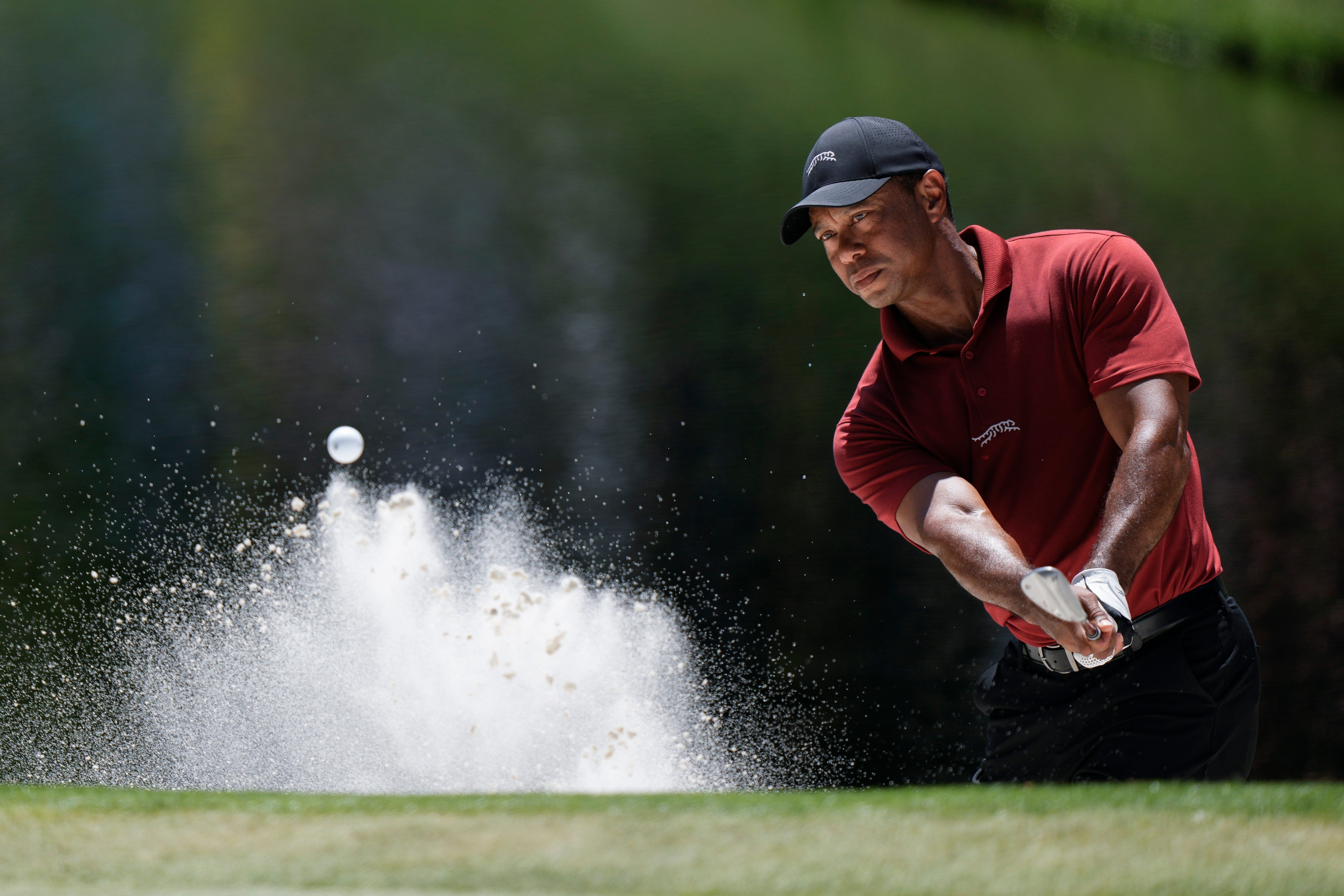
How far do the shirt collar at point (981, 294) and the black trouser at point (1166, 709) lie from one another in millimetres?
681

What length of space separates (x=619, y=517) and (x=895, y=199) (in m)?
4.97

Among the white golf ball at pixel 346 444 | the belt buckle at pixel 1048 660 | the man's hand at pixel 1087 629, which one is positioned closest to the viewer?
the man's hand at pixel 1087 629

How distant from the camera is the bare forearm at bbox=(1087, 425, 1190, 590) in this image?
2.15m

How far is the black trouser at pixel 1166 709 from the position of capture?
2430mm

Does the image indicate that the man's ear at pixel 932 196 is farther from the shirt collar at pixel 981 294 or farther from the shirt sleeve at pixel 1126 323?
the shirt sleeve at pixel 1126 323

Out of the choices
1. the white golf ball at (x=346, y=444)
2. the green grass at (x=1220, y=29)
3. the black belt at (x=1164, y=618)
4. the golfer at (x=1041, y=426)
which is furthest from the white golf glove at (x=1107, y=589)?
the green grass at (x=1220, y=29)

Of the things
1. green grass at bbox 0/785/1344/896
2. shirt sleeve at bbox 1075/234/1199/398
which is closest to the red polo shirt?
shirt sleeve at bbox 1075/234/1199/398

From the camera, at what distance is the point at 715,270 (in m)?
10.5

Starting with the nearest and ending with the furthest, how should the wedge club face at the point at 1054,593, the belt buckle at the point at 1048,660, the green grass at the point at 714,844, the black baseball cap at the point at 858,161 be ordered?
1. the green grass at the point at 714,844
2. the wedge club face at the point at 1054,593
3. the black baseball cap at the point at 858,161
4. the belt buckle at the point at 1048,660

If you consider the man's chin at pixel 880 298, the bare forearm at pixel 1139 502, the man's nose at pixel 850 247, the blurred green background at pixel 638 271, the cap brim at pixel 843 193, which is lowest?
the blurred green background at pixel 638 271

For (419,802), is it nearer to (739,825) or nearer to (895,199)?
(739,825)

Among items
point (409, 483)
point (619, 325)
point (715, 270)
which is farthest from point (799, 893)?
point (715, 270)

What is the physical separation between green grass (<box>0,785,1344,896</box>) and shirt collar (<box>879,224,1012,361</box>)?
84 centimetres

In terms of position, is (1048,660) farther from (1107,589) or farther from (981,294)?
(981,294)
